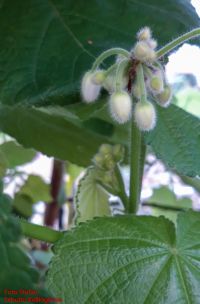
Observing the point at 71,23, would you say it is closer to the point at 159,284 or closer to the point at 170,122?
the point at 170,122

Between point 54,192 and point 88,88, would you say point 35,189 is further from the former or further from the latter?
point 88,88

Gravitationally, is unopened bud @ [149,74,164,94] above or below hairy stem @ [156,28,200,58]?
below

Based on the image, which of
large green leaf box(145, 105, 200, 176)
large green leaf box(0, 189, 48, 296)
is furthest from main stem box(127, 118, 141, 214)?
large green leaf box(0, 189, 48, 296)

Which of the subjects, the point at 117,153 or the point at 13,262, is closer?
the point at 13,262

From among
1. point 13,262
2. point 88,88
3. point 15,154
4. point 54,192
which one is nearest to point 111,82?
point 88,88

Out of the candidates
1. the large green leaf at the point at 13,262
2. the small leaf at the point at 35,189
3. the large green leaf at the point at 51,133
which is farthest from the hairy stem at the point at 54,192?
the large green leaf at the point at 13,262

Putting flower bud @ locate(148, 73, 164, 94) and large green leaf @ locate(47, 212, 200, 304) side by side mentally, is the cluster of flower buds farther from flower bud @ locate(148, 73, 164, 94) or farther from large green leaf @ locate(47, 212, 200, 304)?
large green leaf @ locate(47, 212, 200, 304)

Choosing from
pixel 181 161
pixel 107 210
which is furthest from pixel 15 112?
pixel 181 161
